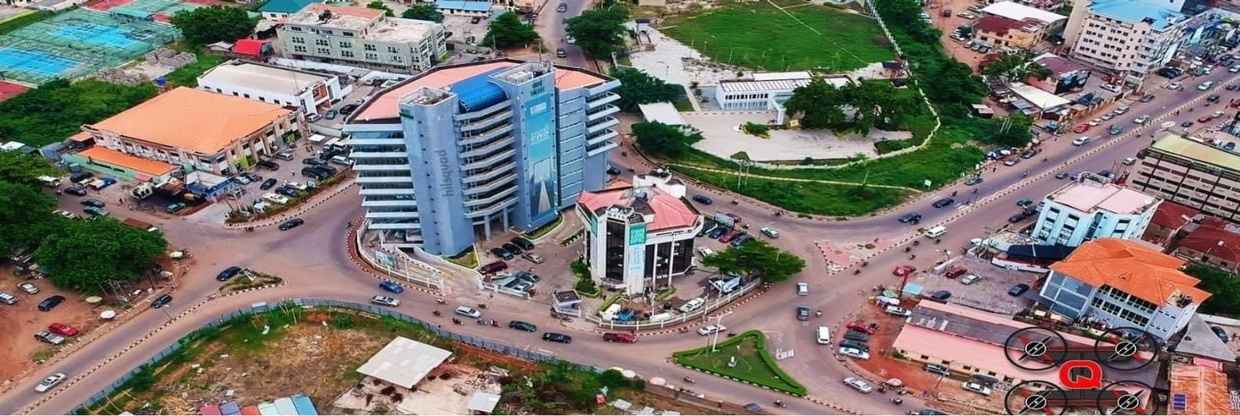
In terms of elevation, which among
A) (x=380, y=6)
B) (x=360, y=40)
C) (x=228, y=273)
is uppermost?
(x=360, y=40)

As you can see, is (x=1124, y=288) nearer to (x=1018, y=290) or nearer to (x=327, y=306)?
(x=1018, y=290)

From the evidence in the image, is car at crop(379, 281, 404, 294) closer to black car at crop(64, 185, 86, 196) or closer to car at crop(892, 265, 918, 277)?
black car at crop(64, 185, 86, 196)

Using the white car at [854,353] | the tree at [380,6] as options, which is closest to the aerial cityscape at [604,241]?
the white car at [854,353]

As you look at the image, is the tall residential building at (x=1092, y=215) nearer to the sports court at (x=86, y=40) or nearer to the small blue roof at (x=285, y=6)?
the small blue roof at (x=285, y=6)

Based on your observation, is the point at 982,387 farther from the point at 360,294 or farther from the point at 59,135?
the point at 59,135

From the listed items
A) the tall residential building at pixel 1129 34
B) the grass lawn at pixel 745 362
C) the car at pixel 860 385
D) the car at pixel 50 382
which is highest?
the tall residential building at pixel 1129 34

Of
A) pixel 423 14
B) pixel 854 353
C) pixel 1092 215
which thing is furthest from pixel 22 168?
pixel 1092 215

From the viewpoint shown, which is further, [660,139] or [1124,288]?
[660,139]
